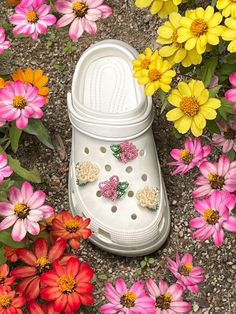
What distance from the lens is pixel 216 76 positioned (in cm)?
123

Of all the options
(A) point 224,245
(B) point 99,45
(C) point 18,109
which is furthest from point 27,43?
(A) point 224,245

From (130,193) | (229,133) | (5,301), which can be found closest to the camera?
(5,301)

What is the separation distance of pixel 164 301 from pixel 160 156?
0.42m

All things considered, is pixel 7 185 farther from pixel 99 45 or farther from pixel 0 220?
pixel 99 45

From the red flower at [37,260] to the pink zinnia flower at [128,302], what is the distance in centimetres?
11

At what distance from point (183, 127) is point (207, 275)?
1.15 feet

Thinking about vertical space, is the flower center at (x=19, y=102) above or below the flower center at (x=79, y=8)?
below

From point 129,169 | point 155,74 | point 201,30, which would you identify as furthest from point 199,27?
point 129,169

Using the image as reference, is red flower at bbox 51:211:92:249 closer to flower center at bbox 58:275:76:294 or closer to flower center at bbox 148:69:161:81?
flower center at bbox 58:275:76:294

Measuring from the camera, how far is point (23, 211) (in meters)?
1.15

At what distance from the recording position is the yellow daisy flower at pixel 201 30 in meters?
1.16

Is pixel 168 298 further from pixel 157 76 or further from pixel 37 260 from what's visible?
pixel 157 76

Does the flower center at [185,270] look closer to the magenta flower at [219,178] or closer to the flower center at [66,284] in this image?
the magenta flower at [219,178]

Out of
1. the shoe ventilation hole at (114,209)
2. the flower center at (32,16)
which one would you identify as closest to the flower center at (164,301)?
the shoe ventilation hole at (114,209)
